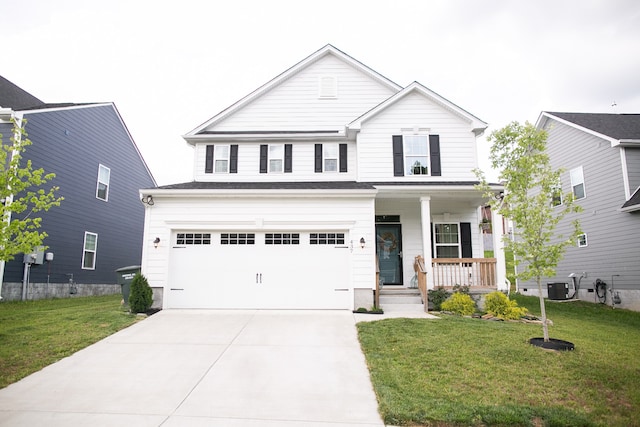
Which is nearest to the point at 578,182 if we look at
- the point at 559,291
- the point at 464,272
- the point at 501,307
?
the point at 559,291

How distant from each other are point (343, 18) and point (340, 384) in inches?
516

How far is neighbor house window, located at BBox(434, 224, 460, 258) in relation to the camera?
1291cm

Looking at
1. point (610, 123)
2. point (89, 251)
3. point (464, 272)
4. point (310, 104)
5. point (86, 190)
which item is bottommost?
point (464, 272)

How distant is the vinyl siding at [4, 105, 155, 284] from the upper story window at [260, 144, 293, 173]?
7603 millimetres

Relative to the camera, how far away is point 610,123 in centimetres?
1489

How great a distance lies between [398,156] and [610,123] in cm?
899

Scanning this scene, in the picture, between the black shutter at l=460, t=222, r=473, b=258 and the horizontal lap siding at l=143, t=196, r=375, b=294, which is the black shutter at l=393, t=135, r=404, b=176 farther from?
the black shutter at l=460, t=222, r=473, b=258

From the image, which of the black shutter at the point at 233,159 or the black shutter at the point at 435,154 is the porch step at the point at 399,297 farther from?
the black shutter at the point at 233,159

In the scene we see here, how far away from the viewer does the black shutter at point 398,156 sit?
1260 cm

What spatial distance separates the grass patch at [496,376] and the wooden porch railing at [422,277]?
211 centimetres

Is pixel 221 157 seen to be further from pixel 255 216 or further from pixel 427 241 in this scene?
pixel 427 241

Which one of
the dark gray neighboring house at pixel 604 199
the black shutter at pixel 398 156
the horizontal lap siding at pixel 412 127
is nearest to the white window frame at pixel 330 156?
the horizontal lap siding at pixel 412 127

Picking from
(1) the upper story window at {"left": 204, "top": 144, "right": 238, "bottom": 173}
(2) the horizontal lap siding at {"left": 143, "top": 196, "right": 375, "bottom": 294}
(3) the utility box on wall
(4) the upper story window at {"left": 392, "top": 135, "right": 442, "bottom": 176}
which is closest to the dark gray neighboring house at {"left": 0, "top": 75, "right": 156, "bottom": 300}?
(2) the horizontal lap siding at {"left": 143, "top": 196, "right": 375, "bottom": 294}

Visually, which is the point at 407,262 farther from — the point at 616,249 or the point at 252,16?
the point at 252,16
